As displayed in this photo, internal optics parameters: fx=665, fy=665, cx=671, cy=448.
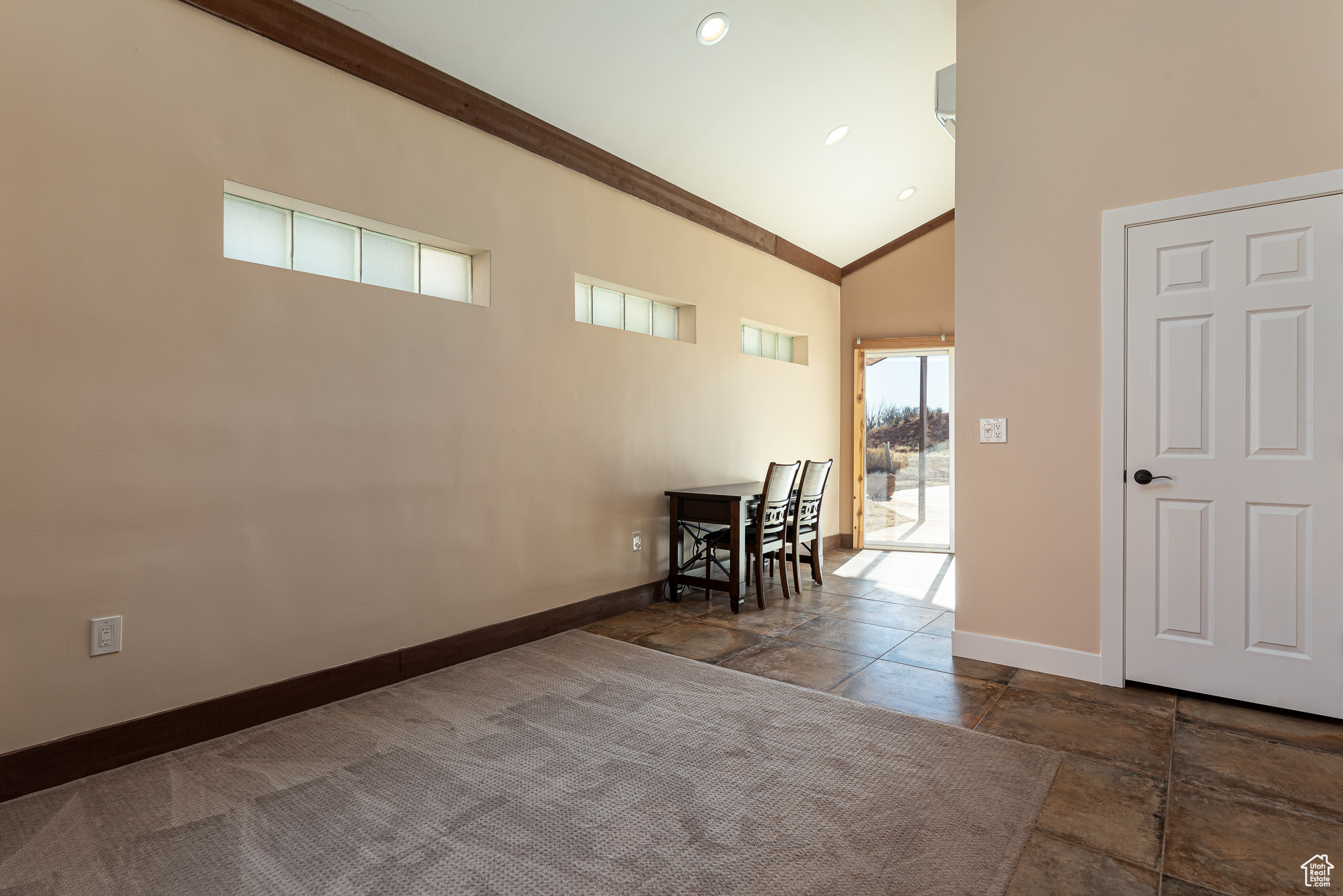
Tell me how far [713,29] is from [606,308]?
167 centimetres

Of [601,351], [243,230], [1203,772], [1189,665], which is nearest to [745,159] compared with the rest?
[601,351]

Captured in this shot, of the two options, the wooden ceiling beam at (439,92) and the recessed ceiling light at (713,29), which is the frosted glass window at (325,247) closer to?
the wooden ceiling beam at (439,92)

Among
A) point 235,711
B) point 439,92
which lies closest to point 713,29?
point 439,92

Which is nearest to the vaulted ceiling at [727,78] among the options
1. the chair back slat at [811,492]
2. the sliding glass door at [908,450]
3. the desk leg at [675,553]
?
the sliding glass door at [908,450]

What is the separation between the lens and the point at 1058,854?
5.66 feet

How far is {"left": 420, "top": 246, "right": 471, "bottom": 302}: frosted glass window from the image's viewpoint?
3260 millimetres

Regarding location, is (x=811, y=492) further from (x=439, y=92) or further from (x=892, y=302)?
(x=439, y=92)

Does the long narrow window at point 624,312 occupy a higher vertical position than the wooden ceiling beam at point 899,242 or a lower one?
lower

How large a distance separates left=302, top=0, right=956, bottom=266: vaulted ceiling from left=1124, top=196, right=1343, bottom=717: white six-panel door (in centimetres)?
194

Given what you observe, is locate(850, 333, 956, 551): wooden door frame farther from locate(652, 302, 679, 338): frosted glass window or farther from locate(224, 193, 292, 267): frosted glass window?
locate(224, 193, 292, 267): frosted glass window

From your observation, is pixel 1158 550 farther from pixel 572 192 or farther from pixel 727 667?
pixel 572 192

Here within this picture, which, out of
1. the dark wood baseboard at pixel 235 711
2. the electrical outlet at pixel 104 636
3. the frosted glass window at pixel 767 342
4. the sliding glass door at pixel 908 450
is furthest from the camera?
the sliding glass door at pixel 908 450

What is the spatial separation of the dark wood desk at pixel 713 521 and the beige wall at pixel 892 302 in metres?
2.48

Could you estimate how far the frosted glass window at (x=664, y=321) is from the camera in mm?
4734
